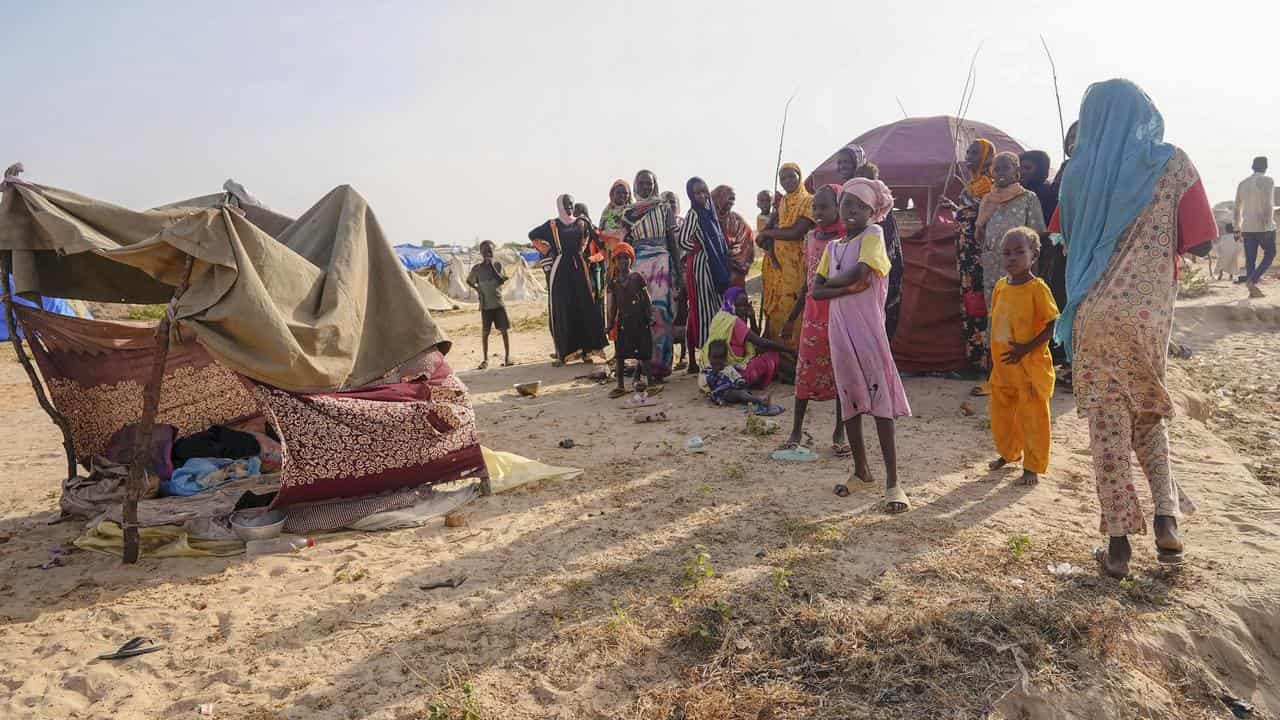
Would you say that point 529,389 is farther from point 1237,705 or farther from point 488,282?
point 1237,705

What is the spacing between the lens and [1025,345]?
14.1 ft

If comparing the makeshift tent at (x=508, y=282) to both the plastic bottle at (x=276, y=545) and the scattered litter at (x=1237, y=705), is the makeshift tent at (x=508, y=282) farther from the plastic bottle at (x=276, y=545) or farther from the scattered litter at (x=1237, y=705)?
the scattered litter at (x=1237, y=705)

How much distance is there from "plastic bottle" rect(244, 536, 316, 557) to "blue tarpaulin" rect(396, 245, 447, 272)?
18275 millimetres

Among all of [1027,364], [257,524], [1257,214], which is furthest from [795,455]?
[1257,214]

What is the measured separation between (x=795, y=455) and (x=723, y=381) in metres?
1.89

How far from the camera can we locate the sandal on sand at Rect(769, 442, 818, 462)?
203 inches

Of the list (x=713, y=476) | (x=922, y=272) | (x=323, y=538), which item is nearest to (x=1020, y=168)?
(x=922, y=272)

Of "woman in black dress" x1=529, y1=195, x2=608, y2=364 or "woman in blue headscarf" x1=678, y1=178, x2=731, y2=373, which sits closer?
"woman in blue headscarf" x1=678, y1=178, x2=731, y2=373

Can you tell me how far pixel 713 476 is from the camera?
16.3 feet

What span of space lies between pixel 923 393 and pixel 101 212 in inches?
244

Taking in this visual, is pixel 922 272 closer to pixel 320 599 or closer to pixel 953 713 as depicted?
pixel 953 713

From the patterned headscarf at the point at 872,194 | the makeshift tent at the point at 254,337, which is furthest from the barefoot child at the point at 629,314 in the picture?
the patterned headscarf at the point at 872,194

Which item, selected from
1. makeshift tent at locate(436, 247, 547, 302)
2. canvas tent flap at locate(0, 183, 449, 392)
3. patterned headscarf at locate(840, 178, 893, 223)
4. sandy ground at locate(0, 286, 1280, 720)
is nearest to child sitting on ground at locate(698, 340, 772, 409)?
sandy ground at locate(0, 286, 1280, 720)

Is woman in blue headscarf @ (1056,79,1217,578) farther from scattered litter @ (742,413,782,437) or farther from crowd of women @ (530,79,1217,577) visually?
scattered litter @ (742,413,782,437)
